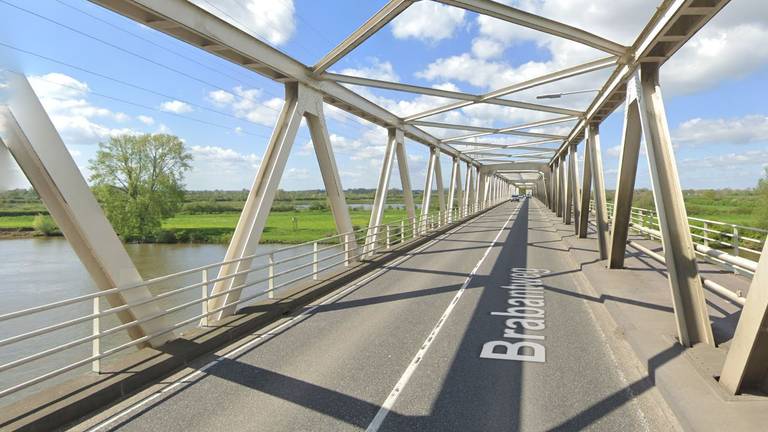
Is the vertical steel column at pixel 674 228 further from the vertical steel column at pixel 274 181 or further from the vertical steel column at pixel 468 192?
the vertical steel column at pixel 468 192

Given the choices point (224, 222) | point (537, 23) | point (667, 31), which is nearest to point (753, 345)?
point (667, 31)

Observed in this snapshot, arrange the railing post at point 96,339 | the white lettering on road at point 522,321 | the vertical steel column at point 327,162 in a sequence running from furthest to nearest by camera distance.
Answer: the vertical steel column at point 327,162
the white lettering on road at point 522,321
the railing post at point 96,339

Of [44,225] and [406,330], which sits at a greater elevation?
[406,330]

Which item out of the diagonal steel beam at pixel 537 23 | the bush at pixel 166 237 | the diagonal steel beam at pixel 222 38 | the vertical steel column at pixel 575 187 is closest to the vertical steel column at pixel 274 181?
the diagonal steel beam at pixel 222 38

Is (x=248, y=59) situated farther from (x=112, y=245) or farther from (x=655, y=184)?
(x=655, y=184)

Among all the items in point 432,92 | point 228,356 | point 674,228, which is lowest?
point 228,356

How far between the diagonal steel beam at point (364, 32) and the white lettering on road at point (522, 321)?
6.96 metres

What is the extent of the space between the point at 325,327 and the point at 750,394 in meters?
5.70

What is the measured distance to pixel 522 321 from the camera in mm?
7738

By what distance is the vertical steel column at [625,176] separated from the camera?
9102 mm

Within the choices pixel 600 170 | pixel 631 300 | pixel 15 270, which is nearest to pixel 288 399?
pixel 631 300

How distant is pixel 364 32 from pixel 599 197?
29.2 ft

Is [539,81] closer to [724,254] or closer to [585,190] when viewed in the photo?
[585,190]

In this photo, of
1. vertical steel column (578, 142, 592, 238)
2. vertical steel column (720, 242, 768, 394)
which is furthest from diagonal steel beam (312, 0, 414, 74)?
vertical steel column (578, 142, 592, 238)
